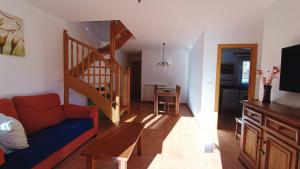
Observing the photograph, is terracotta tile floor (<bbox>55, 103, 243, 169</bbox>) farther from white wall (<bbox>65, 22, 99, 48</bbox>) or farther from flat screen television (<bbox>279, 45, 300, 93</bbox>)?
white wall (<bbox>65, 22, 99, 48</bbox>)

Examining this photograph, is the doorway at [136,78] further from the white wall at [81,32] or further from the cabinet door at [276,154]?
the cabinet door at [276,154]

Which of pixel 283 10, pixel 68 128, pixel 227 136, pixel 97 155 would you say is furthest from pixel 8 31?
pixel 227 136

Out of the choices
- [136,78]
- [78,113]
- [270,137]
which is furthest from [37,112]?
[136,78]

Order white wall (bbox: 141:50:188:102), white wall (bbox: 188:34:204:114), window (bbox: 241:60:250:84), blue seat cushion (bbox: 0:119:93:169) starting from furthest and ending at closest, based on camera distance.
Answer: white wall (bbox: 141:50:188:102), window (bbox: 241:60:250:84), white wall (bbox: 188:34:204:114), blue seat cushion (bbox: 0:119:93:169)

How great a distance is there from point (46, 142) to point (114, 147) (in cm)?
86

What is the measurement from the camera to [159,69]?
743 cm

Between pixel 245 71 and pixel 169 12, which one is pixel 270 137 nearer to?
pixel 169 12

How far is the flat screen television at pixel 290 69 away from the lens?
1.82 metres

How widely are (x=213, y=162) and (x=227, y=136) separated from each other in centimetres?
125

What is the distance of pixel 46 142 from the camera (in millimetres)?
1953

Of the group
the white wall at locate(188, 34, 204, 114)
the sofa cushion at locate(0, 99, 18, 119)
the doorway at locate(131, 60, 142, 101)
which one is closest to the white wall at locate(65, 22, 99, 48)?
the sofa cushion at locate(0, 99, 18, 119)

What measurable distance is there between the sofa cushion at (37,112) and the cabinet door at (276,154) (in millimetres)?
2934

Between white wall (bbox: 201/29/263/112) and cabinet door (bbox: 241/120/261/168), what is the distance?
155 centimetres

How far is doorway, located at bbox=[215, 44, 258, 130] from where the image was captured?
373 cm
